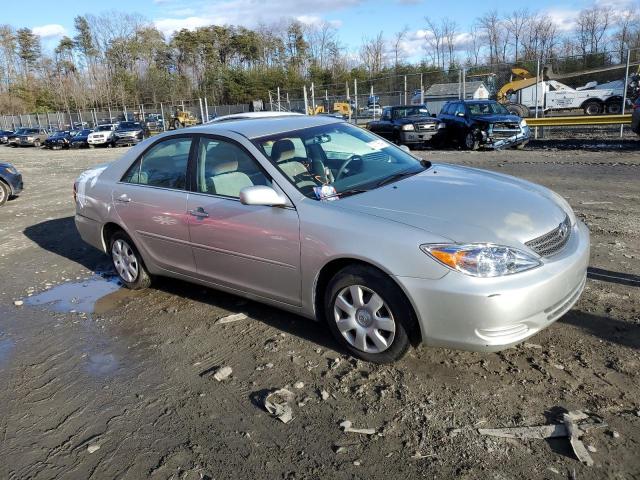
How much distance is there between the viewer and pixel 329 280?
368 centimetres

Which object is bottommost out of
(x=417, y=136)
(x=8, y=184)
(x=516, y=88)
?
(x=8, y=184)

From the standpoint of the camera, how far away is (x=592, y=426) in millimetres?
2820

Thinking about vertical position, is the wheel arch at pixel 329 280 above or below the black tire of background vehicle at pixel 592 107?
below

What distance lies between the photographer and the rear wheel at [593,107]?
1075 inches

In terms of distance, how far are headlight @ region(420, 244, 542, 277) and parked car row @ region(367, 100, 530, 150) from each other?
14.1 metres

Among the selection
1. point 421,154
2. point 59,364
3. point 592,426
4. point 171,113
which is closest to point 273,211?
point 59,364

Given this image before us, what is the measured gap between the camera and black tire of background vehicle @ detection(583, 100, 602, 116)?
27.3 meters

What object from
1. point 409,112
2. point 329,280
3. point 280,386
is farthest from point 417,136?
point 280,386

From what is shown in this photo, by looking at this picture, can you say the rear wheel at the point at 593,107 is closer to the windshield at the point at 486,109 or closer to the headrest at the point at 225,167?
the windshield at the point at 486,109

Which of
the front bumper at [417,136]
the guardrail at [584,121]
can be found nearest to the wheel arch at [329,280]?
the front bumper at [417,136]

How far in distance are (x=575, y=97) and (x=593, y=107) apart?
1.03 meters

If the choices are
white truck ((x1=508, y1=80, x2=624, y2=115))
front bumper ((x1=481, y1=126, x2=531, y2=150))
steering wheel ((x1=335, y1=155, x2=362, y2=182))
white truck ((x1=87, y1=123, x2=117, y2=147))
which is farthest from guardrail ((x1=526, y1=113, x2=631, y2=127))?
white truck ((x1=87, y1=123, x2=117, y2=147))

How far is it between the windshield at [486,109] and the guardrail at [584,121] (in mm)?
1788

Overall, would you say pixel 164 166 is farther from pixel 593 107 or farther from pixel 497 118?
pixel 593 107
